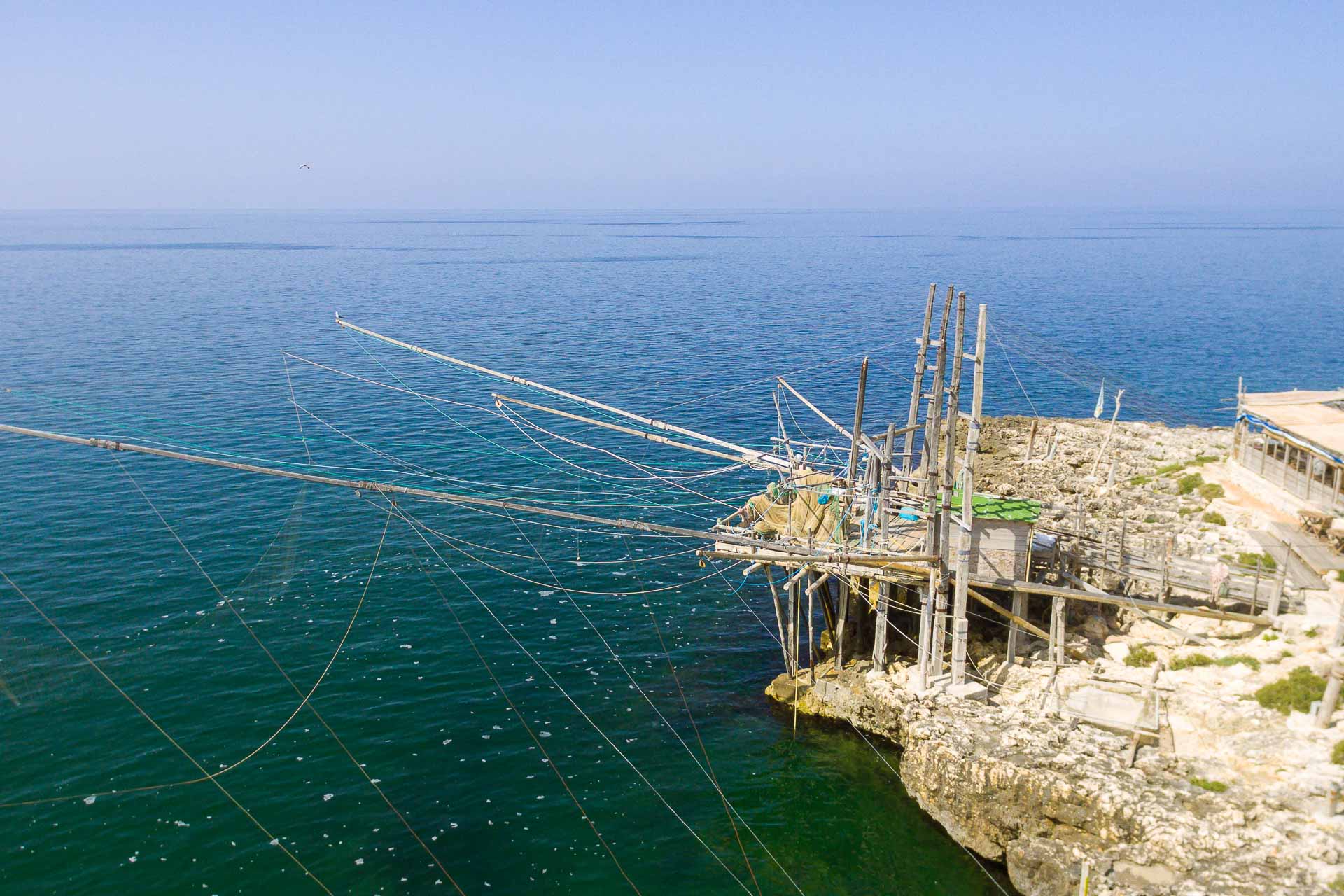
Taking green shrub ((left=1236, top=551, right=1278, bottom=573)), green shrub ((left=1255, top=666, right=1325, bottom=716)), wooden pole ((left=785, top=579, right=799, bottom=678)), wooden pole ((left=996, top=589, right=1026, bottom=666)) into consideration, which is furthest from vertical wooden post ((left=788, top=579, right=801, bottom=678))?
green shrub ((left=1236, top=551, right=1278, bottom=573))

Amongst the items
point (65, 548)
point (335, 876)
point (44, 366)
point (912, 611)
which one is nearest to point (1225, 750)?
point (912, 611)

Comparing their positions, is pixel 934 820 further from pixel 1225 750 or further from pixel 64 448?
pixel 64 448

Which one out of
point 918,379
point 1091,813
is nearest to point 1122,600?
point 1091,813

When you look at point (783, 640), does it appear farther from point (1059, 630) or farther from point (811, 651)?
point (1059, 630)

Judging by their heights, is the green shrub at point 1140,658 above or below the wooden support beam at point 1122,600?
below

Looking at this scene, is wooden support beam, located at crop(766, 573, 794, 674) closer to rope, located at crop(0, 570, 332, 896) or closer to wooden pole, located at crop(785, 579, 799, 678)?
wooden pole, located at crop(785, 579, 799, 678)

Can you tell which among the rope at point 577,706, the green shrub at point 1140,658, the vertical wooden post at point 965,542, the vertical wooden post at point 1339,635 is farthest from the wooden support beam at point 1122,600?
the rope at point 577,706

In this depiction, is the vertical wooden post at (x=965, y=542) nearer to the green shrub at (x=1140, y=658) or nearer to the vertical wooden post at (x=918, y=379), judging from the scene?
the vertical wooden post at (x=918, y=379)

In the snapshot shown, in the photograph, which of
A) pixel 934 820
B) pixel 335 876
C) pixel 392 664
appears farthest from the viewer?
pixel 392 664
